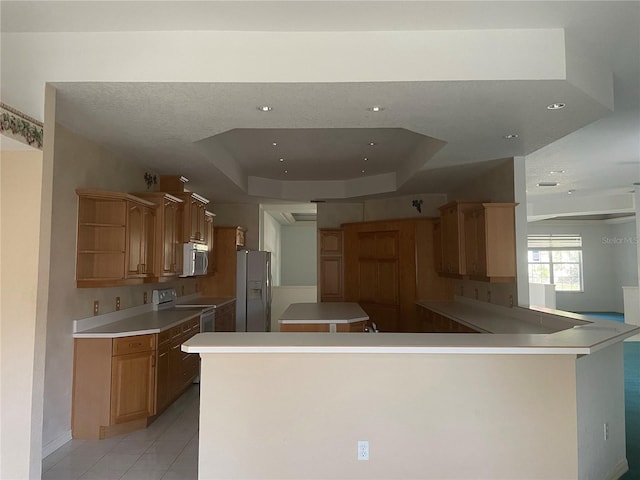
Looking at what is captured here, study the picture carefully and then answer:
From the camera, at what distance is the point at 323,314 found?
15.2 ft

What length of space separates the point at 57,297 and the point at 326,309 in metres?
2.82

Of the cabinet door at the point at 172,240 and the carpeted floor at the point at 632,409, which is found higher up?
the cabinet door at the point at 172,240

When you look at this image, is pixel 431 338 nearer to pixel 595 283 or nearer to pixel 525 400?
pixel 525 400

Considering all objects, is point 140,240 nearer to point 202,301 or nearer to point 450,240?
point 202,301

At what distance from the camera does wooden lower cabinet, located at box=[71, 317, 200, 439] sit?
11.6 feet

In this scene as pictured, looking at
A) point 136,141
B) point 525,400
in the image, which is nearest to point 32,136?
point 136,141

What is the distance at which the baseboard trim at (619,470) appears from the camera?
288 cm

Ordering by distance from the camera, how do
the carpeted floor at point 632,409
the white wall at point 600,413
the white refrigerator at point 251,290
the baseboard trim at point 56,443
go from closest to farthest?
the white wall at point 600,413 → the carpeted floor at point 632,409 → the baseboard trim at point 56,443 → the white refrigerator at point 251,290

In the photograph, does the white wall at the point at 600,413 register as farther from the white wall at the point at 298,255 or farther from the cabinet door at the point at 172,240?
the white wall at the point at 298,255

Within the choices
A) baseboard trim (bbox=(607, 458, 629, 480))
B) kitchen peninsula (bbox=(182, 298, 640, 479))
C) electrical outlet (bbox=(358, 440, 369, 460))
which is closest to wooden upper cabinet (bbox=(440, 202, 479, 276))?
baseboard trim (bbox=(607, 458, 629, 480))

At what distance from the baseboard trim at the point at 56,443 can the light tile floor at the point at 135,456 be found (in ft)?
0.11

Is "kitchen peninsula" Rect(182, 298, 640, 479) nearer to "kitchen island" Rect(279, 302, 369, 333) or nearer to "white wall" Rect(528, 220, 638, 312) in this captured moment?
"kitchen island" Rect(279, 302, 369, 333)

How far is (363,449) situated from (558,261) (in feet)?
42.7

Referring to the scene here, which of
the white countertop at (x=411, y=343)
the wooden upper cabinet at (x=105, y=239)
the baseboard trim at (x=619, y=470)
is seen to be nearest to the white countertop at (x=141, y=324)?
the wooden upper cabinet at (x=105, y=239)
